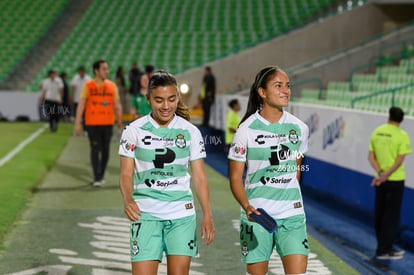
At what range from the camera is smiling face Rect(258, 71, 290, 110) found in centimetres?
582

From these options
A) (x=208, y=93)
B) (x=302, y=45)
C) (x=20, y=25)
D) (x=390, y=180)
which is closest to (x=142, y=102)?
(x=390, y=180)

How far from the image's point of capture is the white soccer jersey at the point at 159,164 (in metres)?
5.59

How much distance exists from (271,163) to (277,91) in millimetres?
477

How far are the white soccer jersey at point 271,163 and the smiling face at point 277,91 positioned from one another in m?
0.14

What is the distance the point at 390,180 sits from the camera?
1044 cm

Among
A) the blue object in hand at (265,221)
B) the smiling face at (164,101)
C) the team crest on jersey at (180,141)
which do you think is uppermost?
the smiling face at (164,101)

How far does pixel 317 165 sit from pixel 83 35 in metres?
25.4

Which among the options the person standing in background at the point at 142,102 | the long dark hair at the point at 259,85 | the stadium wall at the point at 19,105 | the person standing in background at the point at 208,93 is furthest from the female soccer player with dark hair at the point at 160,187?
the stadium wall at the point at 19,105

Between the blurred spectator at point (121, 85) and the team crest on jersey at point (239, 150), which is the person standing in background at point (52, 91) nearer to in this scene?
the blurred spectator at point (121, 85)

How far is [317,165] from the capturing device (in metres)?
17.1

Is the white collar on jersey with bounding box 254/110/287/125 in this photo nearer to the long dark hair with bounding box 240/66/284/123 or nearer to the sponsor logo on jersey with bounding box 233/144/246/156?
the long dark hair with bounding box 240/66/284/123

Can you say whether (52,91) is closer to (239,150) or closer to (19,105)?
(19,105)

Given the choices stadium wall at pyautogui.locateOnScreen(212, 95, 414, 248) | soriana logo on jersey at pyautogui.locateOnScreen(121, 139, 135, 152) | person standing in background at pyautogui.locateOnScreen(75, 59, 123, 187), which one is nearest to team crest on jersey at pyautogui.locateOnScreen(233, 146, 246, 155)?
soriana logo on jersey at pyautogui.locateOnScreen(121, 139, 135, 152)

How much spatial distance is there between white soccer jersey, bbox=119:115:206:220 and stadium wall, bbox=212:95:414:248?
6439 millimetres
